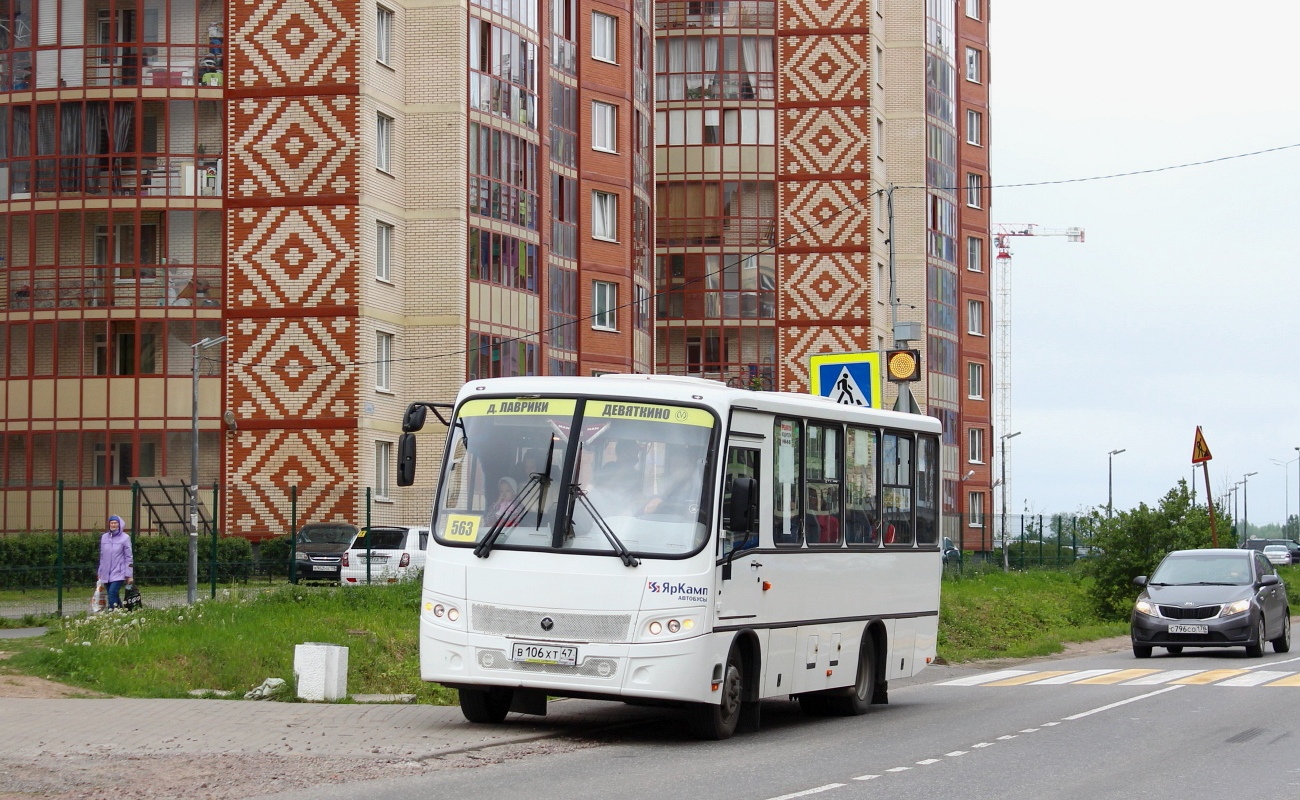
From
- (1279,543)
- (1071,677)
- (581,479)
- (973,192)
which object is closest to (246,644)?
(581,479)

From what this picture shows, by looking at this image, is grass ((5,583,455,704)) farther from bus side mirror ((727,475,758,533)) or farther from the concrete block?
bus side mirror ((727,475,758,533))

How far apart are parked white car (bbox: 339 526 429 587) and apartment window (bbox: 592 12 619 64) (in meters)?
24.1

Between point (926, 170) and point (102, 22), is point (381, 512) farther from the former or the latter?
point (926, 170)

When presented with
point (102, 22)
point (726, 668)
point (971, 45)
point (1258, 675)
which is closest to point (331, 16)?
point (102, 22)

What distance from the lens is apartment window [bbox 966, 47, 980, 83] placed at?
3447 inches

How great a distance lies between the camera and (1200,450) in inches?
1489

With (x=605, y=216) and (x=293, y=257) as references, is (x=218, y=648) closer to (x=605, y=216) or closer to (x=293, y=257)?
(x=293, y=257)

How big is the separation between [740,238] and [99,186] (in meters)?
28.5

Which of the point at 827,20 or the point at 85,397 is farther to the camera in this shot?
the point at 827,20

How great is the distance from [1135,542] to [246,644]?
22.1 meters

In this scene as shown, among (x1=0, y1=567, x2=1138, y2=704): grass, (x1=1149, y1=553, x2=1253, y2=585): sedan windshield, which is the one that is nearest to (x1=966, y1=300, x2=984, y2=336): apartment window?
(x1=0, y1=567, x2=1138, y2=704): grass

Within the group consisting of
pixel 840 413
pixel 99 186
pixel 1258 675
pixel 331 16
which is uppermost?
pixel 331 16

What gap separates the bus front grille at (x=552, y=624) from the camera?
14.4 meters

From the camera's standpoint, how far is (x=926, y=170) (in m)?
80.8
